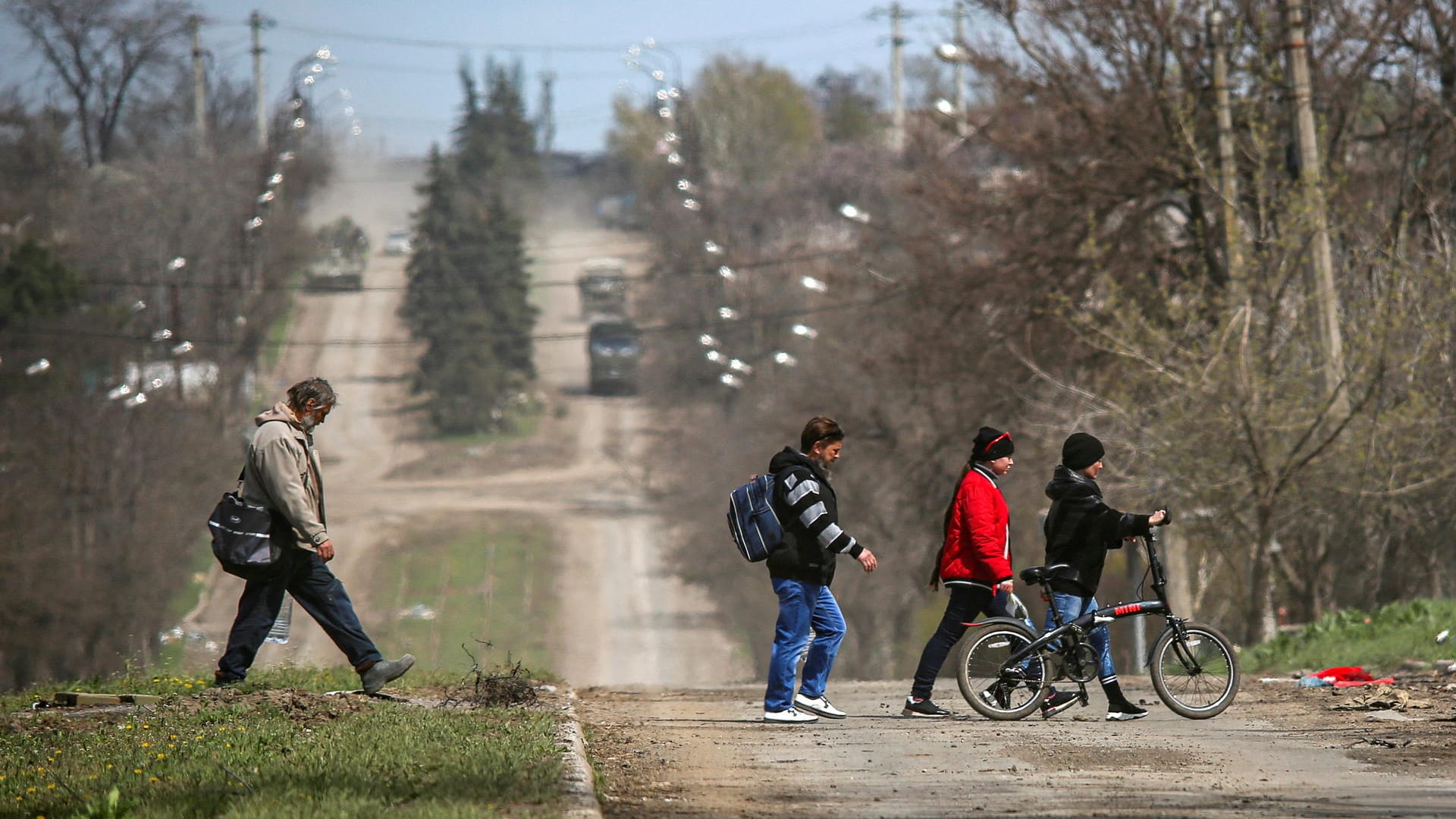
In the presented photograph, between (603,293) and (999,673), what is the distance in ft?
304

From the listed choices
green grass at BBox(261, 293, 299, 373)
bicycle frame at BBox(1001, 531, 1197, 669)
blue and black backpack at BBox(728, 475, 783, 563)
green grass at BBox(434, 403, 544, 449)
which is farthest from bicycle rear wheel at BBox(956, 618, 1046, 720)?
green grass at BBox(434, 403, 544, 449)

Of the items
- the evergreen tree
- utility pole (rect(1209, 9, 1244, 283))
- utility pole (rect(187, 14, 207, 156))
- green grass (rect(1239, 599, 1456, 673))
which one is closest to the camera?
green grass (rect(1239, 599, 1456, 673))

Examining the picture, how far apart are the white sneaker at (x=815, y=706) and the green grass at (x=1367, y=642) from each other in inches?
200

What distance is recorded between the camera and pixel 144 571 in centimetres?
4791

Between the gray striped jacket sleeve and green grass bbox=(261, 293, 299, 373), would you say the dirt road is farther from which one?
green grass bbox=(261, 293, 299, 373)

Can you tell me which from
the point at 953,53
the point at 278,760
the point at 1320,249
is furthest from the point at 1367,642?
the point at 953,53

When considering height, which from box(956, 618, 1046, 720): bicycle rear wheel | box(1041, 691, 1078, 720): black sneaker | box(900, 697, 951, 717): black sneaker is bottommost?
box(900, 697, 951, 717): black sneaker

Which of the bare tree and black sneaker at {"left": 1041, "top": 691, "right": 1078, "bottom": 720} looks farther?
the bare tree

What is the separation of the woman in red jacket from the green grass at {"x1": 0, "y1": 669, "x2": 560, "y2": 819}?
2581 mm

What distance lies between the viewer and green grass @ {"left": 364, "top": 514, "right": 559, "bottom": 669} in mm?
55312

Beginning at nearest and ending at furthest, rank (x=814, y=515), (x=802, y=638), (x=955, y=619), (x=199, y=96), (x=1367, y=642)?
(x=814, y=515) < (x=802, y=638) < (x=955, y=619) < (x=1367, y=642) < (x=199, y=96)

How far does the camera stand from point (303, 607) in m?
10.6

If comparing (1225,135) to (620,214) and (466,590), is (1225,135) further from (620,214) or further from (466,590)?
(620,214)

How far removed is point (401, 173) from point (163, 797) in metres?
105
